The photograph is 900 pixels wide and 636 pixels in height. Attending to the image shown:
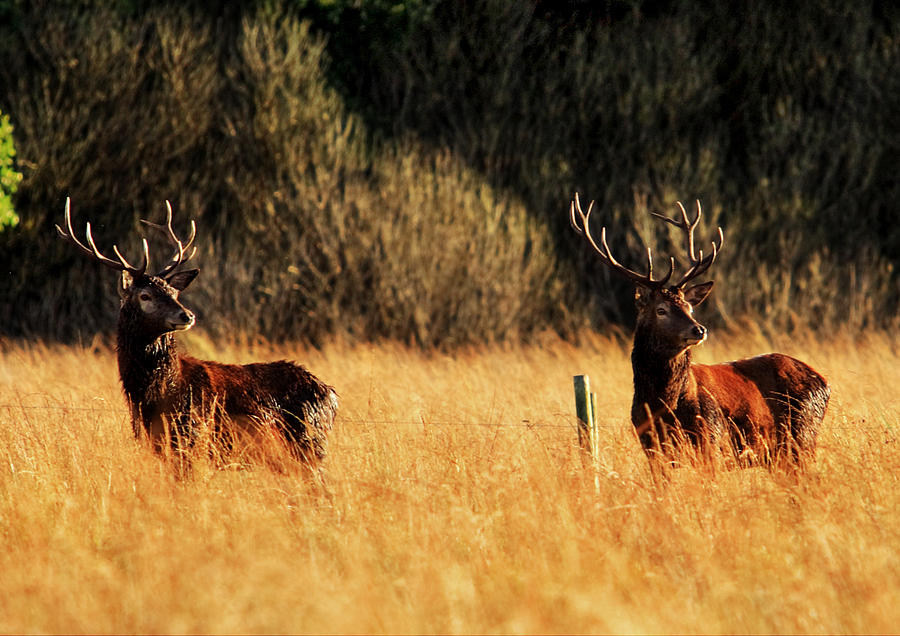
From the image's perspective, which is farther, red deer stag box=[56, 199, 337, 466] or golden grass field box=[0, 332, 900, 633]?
red deer stag box=[56, 199, 337, 466]

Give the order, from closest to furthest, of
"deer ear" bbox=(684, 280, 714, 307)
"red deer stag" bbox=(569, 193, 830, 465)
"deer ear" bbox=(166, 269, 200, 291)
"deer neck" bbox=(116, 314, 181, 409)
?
"red deer stag" bbox=(569, 193, 830, 465) → "deer neck" bbox=(116, 314, 181, 409) → "deer ear" bbox=(684, 280, 714, 307) → "deer ear" bbox=(166, 269, 200, 291)

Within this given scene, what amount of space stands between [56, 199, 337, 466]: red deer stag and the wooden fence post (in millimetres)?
1462

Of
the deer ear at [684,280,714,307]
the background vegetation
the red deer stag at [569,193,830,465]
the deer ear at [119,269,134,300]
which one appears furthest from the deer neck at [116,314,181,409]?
the background vegetation

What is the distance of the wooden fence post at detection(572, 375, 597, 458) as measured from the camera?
564 centimetres

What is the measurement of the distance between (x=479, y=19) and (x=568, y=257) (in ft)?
13.2

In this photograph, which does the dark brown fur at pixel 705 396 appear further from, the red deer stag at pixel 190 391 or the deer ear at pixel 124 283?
the deer ear at pixel 124 283

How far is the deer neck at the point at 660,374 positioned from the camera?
5.86m

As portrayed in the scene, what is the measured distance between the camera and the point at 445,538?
456cm

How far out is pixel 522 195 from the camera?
17.6 m

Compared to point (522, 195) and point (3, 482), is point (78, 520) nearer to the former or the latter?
point (3, 482)

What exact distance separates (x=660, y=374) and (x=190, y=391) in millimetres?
2496

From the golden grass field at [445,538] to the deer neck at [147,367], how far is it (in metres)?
0.31

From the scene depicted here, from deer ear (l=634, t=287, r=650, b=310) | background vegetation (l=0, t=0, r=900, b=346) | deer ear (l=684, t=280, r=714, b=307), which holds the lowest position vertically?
background vegetation (l=0, t=0, r=900, b=346)

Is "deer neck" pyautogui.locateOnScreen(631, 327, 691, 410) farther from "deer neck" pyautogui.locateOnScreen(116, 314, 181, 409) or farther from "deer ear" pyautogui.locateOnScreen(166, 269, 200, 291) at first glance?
"deer ear" pyautogui.locateOnScreen(166, 269, 200, 291)
